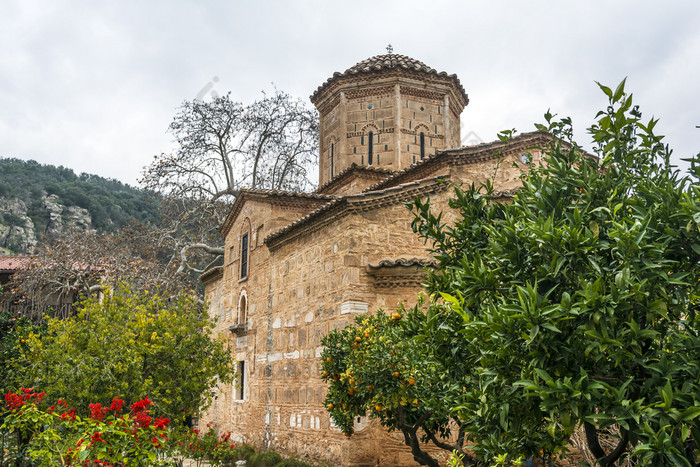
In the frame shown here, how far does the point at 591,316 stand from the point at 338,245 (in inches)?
298

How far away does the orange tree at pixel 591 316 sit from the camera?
2.97 m

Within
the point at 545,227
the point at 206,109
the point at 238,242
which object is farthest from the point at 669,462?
the point at 206,109

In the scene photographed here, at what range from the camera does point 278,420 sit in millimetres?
11930

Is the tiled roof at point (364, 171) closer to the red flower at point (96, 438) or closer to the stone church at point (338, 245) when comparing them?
the stone church at point (338, 245)

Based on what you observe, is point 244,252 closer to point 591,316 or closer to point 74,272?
point 74,272

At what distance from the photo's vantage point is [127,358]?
7.77 metres

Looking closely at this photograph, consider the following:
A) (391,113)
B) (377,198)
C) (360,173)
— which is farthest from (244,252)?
(377,198)

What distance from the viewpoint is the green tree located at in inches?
303

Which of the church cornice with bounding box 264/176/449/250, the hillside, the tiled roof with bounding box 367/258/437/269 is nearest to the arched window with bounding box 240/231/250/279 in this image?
the church cornice with bounding box 264/176/449/250

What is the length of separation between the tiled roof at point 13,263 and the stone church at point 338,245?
638 centimetres

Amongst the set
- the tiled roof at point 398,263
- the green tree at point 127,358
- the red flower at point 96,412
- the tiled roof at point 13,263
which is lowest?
the red flower at point 96,412

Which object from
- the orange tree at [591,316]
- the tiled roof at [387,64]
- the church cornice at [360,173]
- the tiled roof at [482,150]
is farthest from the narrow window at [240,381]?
the orange tree at [591,316]

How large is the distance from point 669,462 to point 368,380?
3.84m

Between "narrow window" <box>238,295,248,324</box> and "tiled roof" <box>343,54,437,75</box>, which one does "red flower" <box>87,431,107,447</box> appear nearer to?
"narrow window" <box>238,295,248,324</box>
